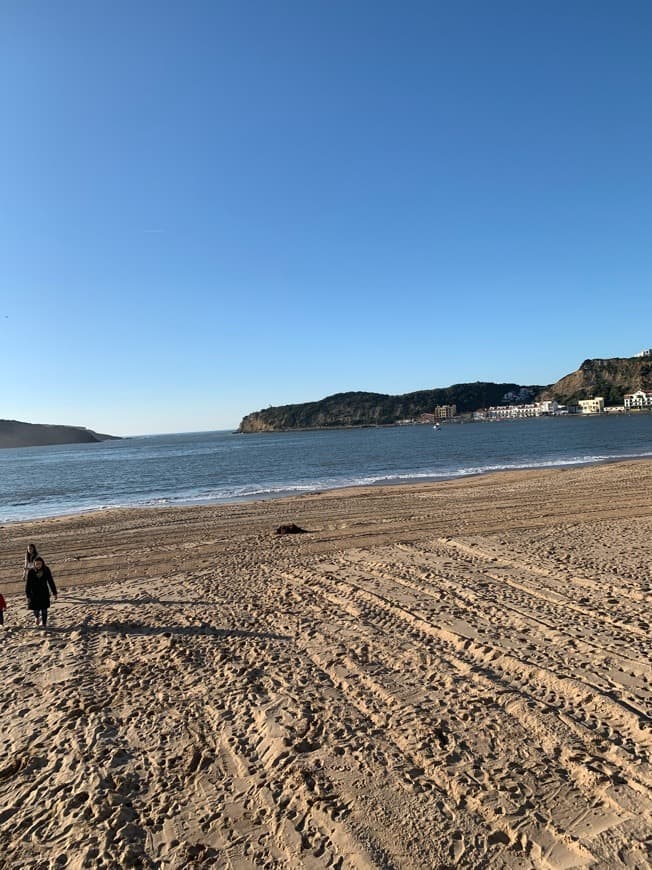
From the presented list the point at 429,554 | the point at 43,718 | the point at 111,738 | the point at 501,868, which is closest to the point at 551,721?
the point at 501,868

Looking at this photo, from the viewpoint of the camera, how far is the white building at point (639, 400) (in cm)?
16225

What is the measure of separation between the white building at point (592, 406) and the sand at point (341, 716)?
178743 mm

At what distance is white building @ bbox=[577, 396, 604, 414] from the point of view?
561ft

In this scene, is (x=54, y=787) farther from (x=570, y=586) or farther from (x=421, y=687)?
(x=570, y=586)

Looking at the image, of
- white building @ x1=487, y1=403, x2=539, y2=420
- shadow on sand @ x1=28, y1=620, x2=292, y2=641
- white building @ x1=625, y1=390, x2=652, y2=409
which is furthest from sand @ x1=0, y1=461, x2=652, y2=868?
white building @ x1=487, y1=403, x2=539, y2=420

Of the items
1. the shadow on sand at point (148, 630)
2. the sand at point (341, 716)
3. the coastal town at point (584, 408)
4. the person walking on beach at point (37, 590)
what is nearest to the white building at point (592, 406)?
the coastal town at point (584, 408)

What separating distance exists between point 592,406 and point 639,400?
13.8 meters

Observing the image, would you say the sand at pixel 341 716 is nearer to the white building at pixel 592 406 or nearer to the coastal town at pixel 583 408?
the coastal town at pixel 583 408

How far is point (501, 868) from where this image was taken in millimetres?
3400

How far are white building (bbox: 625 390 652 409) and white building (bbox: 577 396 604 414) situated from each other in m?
7.55

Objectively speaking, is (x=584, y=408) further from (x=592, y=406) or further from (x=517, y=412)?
(x=517, y=412)

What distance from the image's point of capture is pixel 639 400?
163 m

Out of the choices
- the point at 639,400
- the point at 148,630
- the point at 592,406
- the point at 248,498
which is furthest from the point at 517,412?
the point at 148,630

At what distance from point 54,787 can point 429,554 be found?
8.73m
